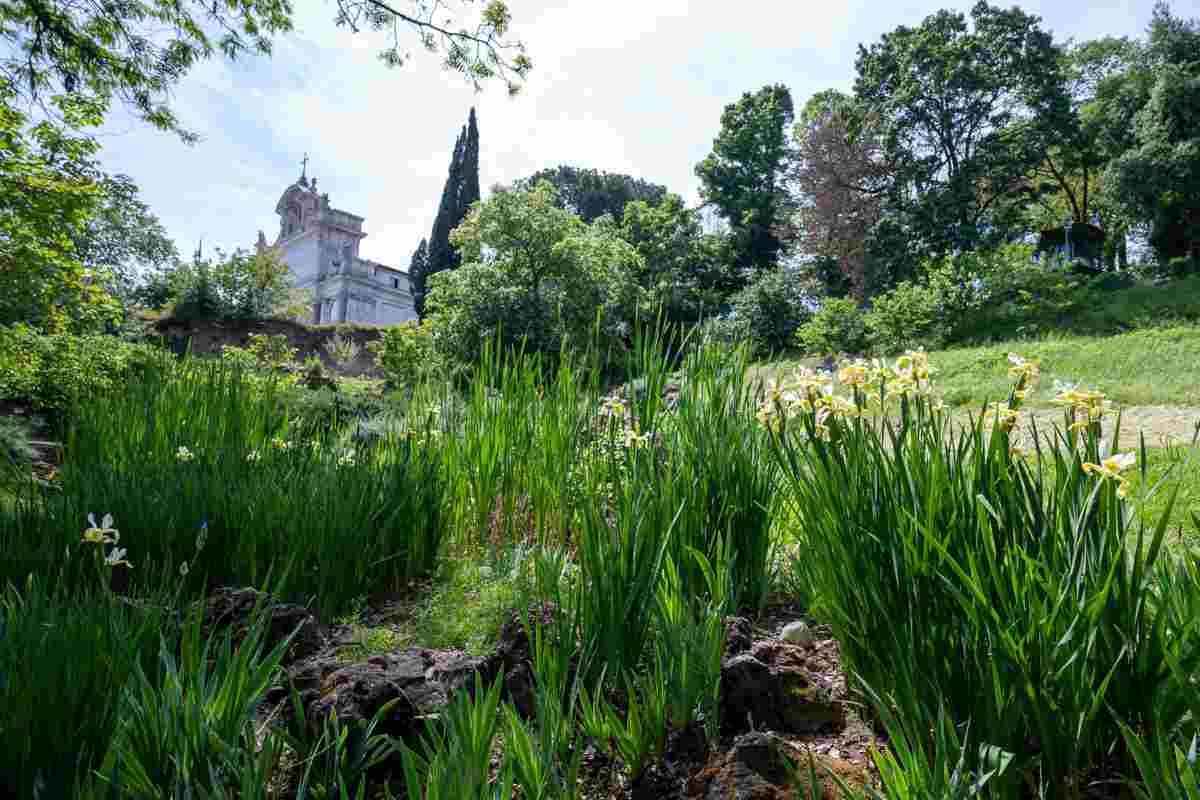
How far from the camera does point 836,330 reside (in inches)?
639

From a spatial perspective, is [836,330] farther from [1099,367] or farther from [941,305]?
[1099,367]

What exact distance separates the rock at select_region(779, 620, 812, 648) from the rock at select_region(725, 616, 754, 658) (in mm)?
312

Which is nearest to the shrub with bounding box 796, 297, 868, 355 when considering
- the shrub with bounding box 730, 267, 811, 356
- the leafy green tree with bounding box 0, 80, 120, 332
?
the shrub with bounding box 730, 267, 811, 356

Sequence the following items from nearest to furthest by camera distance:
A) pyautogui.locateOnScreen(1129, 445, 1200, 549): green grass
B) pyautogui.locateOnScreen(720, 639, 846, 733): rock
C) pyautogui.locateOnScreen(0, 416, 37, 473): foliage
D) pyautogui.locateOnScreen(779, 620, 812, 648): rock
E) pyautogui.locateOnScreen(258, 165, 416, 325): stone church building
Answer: pyautogui.locateOnScreen(720, 639, 846, 733): rock
pyautogui.locateOnScreen(779, 620, 812, 648): rock
pyautogui.locateOnScreen(1129, 445, 1200, 549): green grass
pyautogui.locateOnScreen(0, 416, 37, 473): foliage
pyautogui.locateOnScreen(258, 165, 416, 325): stone church building

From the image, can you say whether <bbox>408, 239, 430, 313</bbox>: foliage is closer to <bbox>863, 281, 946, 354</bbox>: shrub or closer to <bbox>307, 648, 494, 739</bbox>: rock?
<bbox>863, 281, 946, 354</bbox>: shrub

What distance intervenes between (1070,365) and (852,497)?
35.7 ft

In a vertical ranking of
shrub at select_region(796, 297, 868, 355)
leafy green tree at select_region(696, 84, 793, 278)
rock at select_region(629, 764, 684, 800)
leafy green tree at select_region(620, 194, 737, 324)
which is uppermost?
leafy green tree at select_region(696, 84, 793, 278)

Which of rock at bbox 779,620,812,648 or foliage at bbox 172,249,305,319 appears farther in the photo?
foliage at bbox 172,249,305,319

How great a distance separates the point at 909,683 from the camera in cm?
130

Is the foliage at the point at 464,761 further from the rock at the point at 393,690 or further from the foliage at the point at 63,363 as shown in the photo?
the foliage at the point at 63,363

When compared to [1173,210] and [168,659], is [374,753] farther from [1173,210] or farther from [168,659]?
[1173,210]

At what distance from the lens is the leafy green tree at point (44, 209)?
181 inches

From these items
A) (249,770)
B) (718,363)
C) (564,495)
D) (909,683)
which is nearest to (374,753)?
(249,770)

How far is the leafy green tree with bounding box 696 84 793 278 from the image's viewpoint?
2698 centimetres
